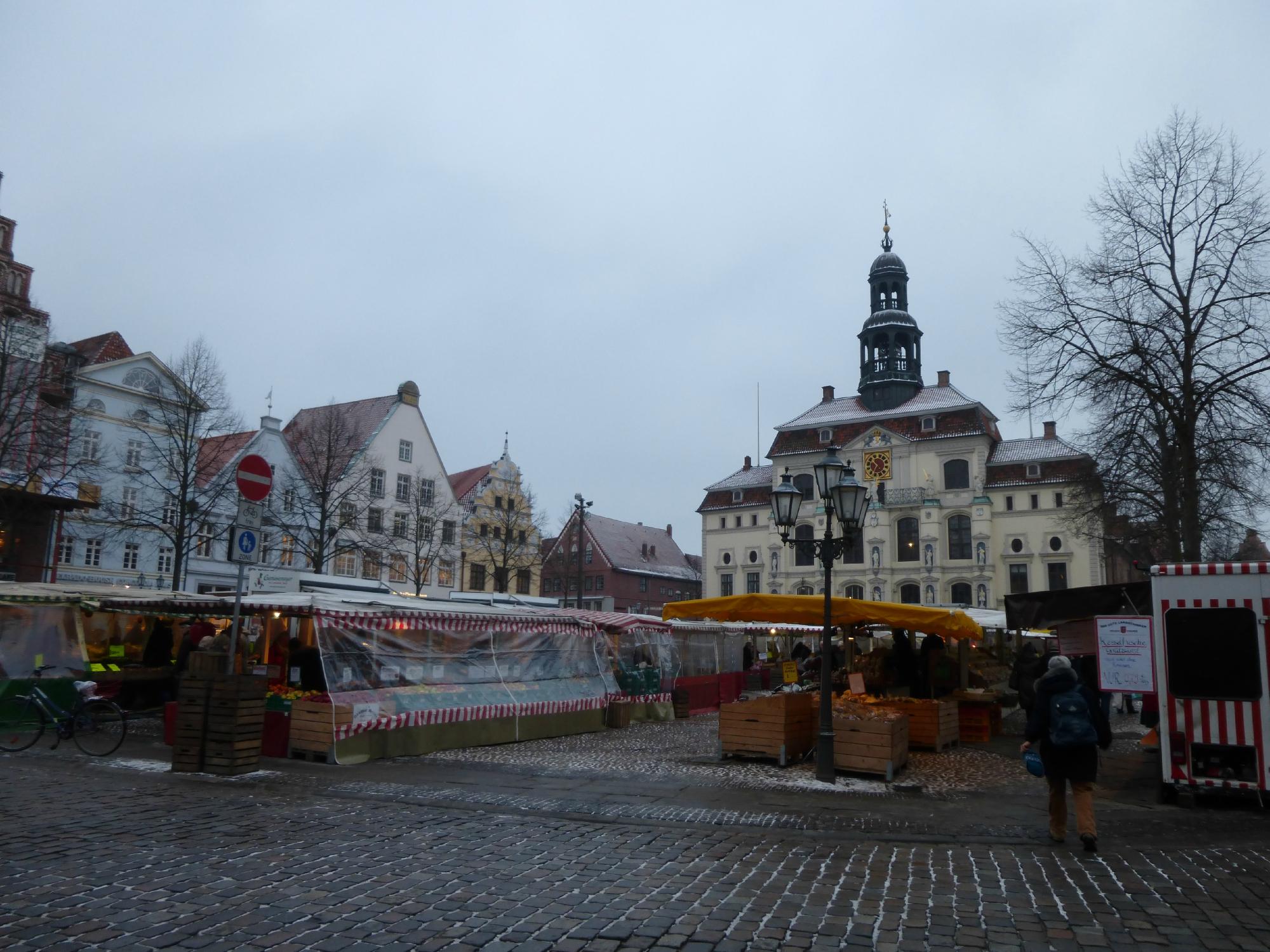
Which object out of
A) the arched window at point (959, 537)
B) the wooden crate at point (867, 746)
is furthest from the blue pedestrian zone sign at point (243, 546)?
the arched window at point (959, 537)

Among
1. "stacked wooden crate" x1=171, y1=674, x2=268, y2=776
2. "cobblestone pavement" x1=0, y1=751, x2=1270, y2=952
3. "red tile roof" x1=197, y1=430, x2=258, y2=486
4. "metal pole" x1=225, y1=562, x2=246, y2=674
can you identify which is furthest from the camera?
"red tile roof" x1=197, y1=430, x2=258, y2=486

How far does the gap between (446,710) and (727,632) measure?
44.4ft

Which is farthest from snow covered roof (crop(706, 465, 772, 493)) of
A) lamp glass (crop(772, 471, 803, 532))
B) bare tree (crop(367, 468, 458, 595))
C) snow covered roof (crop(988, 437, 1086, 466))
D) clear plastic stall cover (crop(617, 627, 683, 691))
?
lamp glass (crop(772, 471, 803, 532))

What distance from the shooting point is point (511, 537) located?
47062 millimetres

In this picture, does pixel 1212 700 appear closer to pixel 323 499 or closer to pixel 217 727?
pixel 217 727

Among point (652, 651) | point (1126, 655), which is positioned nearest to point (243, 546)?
point (1126, 655)

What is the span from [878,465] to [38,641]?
2202 inches

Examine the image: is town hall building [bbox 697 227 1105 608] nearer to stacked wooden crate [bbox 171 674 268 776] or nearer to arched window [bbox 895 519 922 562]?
arched window [bbox 895 519 922 562]

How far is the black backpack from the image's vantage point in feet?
25.9

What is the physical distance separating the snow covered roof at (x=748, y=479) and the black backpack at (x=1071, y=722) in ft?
204

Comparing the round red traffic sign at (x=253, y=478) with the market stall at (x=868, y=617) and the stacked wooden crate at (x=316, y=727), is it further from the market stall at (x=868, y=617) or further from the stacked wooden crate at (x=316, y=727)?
the market stall at (x=868, y=617)

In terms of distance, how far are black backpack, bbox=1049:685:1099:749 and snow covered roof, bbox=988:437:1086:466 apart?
55435mm

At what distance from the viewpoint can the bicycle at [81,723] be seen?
1289 cm

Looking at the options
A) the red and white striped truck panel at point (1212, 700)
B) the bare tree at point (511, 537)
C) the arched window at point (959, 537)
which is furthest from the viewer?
the arched window at point (959, 537)
